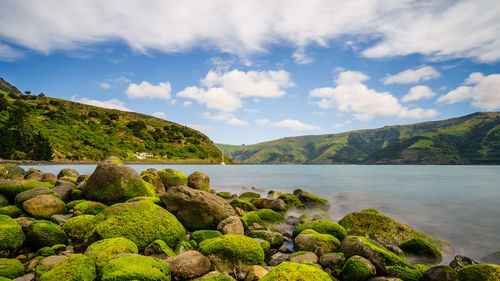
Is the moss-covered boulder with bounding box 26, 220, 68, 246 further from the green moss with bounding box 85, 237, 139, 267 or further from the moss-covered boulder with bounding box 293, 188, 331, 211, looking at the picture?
the moss-covered boulder with bounding box 293, 188, 331, 211

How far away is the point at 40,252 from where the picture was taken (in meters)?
6.90

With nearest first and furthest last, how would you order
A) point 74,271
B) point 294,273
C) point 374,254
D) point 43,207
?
point 294,273 < point 74,271 < point 374,254 < point 43,207

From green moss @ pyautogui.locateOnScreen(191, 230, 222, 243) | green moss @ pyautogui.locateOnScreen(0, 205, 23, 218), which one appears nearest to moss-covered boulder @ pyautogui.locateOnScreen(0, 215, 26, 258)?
green moss @ pyautogui.locateOnScreen(0, 205, 23, 218)

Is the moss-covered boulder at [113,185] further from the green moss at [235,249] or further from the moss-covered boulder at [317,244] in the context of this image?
the moss-covered boulder at [317,244]

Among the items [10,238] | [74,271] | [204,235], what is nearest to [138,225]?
[204,235]

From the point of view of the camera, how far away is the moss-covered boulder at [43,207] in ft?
31.2

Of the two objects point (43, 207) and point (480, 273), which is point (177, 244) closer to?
point (43, 207)

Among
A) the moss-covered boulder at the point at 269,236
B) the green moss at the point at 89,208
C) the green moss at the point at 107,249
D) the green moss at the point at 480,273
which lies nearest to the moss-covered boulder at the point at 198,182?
the green moss at the point at 89,208

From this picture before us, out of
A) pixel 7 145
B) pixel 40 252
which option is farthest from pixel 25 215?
pixel 7 145

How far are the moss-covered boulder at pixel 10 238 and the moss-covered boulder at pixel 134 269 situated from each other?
4.27m

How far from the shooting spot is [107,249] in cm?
600

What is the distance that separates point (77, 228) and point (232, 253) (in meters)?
5.70

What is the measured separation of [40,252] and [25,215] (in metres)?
3.96

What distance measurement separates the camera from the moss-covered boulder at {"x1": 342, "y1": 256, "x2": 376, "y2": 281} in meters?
6.57
